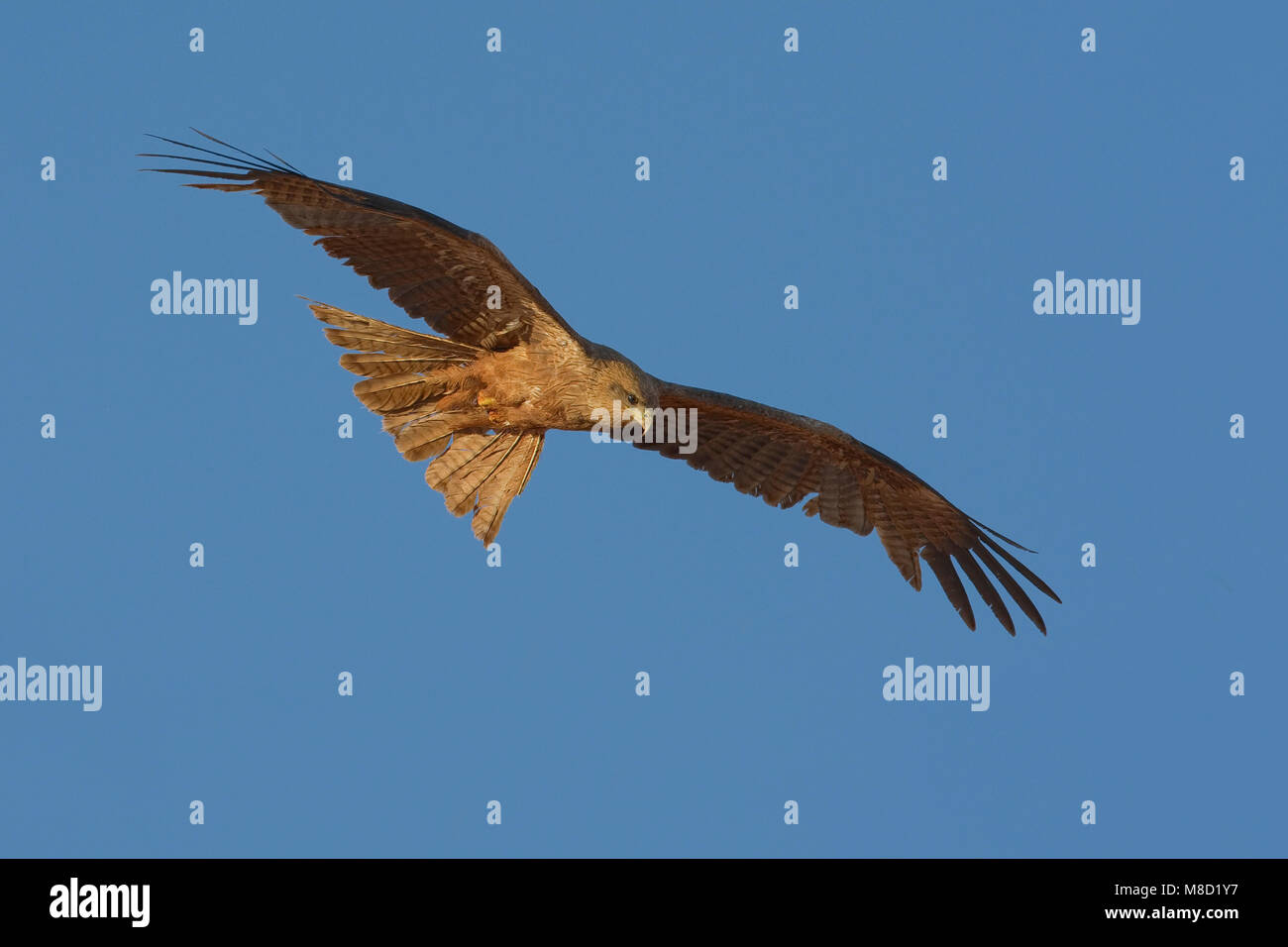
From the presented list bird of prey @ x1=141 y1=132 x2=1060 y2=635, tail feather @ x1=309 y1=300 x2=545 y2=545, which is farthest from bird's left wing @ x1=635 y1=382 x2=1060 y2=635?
tail feather @ x1=309 y1=300 x2=545 y2=545

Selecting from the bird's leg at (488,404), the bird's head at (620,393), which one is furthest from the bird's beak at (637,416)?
the bird's leg at (488,404)

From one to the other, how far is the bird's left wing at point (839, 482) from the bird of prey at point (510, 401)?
0.04 ft

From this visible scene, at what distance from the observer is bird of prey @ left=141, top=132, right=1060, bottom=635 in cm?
1311

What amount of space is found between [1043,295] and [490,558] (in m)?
6.53

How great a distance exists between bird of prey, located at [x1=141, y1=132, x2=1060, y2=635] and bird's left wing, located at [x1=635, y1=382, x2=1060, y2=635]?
0.5 inches

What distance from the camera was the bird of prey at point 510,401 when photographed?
43.0ft

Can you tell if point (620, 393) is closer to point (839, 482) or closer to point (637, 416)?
point (637, 416)

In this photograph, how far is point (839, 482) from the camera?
16.3 m

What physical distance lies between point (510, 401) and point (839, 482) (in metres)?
3.60

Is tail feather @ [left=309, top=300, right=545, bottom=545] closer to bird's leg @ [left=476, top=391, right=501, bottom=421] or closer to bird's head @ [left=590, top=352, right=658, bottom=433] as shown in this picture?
bird's leg @ [left=476, top=391, right=501, bottom=421]

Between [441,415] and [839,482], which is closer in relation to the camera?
[441,415]

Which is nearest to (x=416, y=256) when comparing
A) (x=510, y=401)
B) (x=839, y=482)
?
(x=510, y=401)
